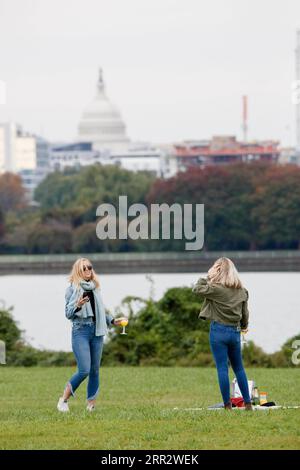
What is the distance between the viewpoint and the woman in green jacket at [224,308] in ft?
46.2

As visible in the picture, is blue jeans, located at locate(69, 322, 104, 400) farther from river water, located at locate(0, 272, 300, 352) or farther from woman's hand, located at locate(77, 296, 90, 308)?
river water, located at locate(0, 272, 300, 352)

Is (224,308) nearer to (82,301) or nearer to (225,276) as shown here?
(225,276)

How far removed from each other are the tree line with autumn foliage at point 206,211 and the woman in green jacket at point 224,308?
255 ft

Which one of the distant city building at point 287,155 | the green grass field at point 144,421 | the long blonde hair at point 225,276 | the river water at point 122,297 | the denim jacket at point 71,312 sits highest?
the distant city building at point 287,155

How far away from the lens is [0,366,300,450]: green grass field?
40.7ft

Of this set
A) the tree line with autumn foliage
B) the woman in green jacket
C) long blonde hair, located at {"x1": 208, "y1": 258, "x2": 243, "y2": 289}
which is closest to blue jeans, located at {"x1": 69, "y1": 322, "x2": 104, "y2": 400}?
the woman in green jacket

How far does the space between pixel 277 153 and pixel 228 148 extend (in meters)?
5.30

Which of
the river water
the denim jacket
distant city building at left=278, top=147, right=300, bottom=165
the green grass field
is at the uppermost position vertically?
distant city building at left=278, top=147, right=300, bottom=165

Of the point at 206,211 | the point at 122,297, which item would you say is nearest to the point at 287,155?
the point at 206,211

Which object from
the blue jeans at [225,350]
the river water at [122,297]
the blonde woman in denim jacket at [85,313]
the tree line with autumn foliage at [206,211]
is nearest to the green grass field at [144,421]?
the blue jeans at [225,350]

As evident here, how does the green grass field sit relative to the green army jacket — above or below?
below

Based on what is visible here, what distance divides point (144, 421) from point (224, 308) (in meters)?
1.20

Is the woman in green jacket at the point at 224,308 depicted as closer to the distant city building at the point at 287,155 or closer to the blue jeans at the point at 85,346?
the blue jeans at the point at 85,346

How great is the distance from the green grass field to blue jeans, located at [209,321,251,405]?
12.9 inches
